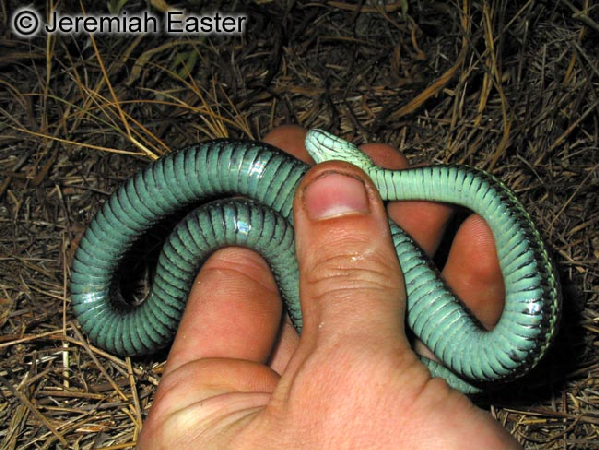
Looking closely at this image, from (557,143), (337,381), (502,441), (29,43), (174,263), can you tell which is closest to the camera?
(502,441)

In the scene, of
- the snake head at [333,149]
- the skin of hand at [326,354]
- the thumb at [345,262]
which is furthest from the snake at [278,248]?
the thumb at [345,262]

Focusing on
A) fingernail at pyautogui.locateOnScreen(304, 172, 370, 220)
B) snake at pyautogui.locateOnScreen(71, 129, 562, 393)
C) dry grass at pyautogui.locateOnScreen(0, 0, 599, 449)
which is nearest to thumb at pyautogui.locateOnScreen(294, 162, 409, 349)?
fingernail at pyautogui.locateOnScreen(304, 172, 370, 220)

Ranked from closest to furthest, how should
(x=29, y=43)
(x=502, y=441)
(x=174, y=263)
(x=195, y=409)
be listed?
(x=502, y=441), (x=195, y=409), (x=174, y=263), (x=29, y=43)

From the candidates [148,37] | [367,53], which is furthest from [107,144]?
[367,53]

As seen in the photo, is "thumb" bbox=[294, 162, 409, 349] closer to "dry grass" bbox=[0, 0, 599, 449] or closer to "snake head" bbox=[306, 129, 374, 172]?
"snake head" bbox=[306, 129, 374, 172]

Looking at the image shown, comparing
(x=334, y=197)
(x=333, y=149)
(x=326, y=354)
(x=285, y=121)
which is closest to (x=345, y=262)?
(x=334, y=197)

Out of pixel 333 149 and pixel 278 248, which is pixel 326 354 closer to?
pixel 278 248

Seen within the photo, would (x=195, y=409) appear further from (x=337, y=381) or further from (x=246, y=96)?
(x=246, y=96)
